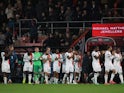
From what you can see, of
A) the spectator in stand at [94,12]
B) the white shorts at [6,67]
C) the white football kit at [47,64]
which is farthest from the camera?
the spectator in stand at [94,12]

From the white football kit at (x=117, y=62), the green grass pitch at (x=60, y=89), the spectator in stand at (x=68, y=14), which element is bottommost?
the green grass pitch at (x=60, y=89)

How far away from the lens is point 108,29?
26.8 meters

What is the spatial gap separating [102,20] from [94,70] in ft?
12.7

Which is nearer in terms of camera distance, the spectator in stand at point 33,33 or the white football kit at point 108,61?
the white football kit at point 108,61

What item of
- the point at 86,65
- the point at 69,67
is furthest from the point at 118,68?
the point at 69,67

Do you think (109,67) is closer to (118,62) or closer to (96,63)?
(118,62)

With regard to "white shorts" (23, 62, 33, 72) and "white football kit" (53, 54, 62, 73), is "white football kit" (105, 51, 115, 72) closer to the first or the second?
Answer: "white football kit" (53, 54, 62, 73)

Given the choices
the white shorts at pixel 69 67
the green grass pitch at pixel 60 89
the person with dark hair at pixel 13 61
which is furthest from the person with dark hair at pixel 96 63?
the person with dark hair at pixel 13 61

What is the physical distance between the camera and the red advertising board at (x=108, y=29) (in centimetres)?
2670

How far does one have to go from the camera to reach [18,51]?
94.7ft

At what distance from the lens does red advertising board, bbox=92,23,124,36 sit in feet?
87.6

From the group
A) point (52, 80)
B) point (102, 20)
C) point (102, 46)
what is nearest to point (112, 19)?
point (102, 20)

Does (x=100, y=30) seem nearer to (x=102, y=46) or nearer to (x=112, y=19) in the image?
(x=102, y=46)

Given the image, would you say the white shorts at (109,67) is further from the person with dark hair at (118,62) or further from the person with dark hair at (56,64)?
the person with dark hair at (56,64)
